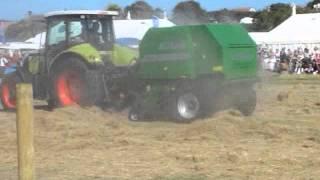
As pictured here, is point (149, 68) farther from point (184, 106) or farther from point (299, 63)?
point (299, 63)

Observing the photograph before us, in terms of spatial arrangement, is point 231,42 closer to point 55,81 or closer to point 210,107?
point 210,107

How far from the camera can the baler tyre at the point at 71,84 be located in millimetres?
15742

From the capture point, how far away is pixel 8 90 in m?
18.4

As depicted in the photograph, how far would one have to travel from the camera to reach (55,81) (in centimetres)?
1620

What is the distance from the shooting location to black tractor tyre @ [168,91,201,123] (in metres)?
14.5

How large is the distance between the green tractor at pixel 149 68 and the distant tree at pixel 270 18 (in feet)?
229

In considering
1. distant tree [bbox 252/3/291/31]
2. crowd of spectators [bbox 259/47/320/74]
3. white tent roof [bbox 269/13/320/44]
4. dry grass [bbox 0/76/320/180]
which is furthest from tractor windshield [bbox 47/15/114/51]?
distant tree [bbox 252/3/291/31]

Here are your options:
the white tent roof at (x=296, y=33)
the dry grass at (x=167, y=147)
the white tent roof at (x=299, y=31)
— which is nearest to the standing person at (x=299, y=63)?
the white tent roof at (x=296, y=33)

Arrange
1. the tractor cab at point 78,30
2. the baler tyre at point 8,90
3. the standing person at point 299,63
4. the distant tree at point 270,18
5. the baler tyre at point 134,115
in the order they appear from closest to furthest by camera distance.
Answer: the baler tyre at point 134,115
the tractor cab at point 78,30
the baler tyre at point 8,90
the standing person at point 299,63
the distant tree at point 270,18

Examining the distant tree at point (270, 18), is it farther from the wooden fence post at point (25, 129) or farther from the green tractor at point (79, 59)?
the wooden fence post at point (25, 129)

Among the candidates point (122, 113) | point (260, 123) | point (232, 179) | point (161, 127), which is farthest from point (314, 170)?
point (122, 113)

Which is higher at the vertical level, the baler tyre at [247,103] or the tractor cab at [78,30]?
the tractor cab at [78,30]

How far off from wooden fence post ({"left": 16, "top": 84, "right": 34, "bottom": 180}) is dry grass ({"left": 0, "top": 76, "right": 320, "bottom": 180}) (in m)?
2.12

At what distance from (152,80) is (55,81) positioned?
8.54 ft
